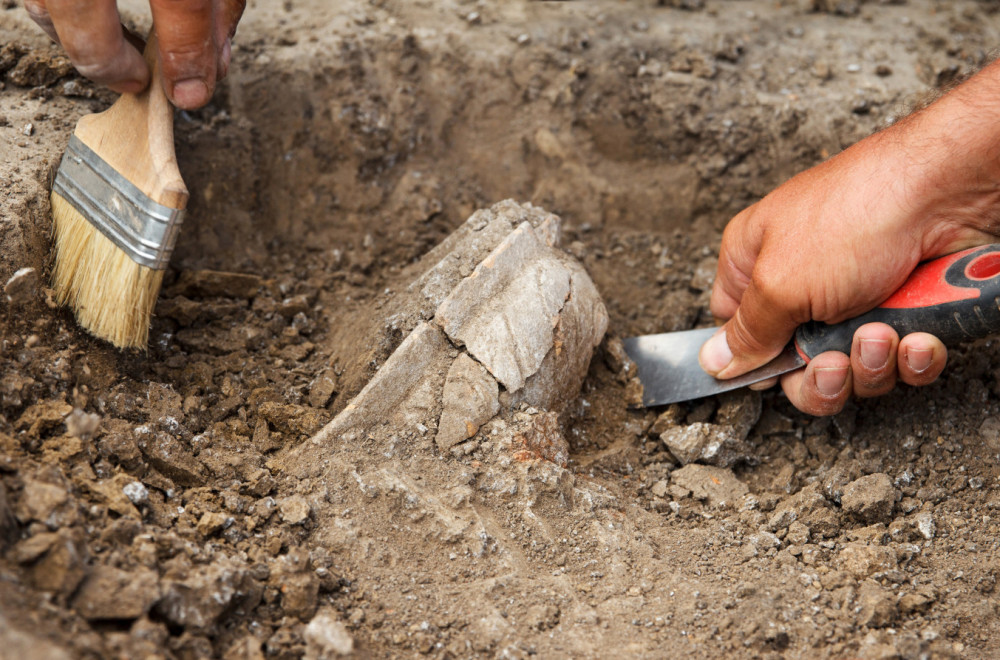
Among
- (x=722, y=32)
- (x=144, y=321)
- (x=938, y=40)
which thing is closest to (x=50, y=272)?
(x=144, y=321)

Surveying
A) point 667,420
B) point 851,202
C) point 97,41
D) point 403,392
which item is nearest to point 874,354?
point 851,202

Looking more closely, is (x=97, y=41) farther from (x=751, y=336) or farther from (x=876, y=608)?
(x=876, y=608)

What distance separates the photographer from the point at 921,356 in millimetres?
2373

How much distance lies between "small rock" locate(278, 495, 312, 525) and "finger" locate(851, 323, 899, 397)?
1733mm

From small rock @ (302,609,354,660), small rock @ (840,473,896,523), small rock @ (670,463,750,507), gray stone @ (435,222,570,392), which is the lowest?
small rock @ (670,463,750,507)

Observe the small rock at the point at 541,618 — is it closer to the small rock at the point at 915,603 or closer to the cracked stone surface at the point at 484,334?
the cracked stone surface at the point at 484,334

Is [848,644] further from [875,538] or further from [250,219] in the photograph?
[250,219]

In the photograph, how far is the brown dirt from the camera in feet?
6.31

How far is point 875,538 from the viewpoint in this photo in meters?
2.31

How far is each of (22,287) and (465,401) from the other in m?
1.32

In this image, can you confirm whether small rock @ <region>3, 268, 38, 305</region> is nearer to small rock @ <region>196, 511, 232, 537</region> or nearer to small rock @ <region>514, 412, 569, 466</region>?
small rock @ <region>196, 511, 232, 537</region>

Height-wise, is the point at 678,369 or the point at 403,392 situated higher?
the point at 403,392

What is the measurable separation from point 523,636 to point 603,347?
1302mm

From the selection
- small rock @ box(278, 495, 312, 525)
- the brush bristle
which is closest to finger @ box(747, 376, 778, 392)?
small rock @ box(278, 495, 312, 525)
